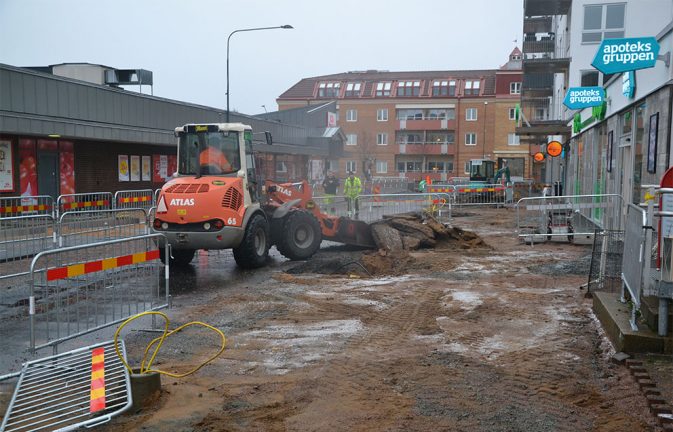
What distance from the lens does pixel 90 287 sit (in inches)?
300

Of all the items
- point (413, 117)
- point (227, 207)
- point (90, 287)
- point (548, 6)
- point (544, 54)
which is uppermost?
point (548, 6)

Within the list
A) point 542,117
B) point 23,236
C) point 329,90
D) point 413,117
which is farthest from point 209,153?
point 329,90

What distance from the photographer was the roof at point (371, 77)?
72562 millimetres

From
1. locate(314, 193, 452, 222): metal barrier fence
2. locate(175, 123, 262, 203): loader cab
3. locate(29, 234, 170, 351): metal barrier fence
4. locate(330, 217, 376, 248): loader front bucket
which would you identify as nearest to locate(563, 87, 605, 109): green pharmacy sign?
locate(314, 193, 452, 222): metal barrier fence

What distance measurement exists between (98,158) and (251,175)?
15.0 m

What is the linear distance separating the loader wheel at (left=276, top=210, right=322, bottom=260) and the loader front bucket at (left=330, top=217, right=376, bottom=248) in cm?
89

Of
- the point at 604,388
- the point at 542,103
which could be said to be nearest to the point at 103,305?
the point at 604,388

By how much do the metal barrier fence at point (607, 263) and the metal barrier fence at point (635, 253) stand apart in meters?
1.71

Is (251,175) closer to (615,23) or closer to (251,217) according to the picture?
(251,217)

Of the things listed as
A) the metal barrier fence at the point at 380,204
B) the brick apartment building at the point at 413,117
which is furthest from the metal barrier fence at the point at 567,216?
the brick apartment building at the point at 413,117

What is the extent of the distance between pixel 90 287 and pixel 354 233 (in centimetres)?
853

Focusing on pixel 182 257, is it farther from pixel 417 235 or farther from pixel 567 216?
pixel 567 216

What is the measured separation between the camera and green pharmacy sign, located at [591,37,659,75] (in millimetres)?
11242

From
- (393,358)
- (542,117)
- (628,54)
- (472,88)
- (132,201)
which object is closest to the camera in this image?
(393,358)
